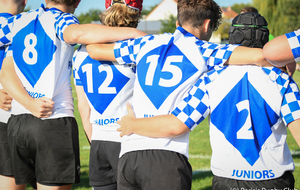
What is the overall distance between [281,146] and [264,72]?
479 mm

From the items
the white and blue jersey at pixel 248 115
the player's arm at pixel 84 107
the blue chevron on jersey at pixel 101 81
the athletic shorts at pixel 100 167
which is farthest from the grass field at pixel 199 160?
the white and blue jersey at pixel 248 115

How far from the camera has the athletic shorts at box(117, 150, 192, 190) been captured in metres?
2.11

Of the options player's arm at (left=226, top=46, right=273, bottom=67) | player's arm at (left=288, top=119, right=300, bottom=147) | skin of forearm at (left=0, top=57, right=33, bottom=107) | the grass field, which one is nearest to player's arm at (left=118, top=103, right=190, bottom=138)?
player's arm at (left=226, top=46, right=273, bottom=67)

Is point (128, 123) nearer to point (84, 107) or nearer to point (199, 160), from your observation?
point (84, 107)

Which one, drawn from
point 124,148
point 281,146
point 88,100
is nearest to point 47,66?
point 88,100

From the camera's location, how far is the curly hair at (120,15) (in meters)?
2.73

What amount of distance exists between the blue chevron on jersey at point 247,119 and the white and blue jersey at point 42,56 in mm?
1533

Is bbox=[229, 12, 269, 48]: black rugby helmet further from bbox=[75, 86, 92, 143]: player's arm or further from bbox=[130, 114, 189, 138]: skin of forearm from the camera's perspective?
bbox=[75, 86, 92, 143]: player's arm

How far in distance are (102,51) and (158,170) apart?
1013 millimetres

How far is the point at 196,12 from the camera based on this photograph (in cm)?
238

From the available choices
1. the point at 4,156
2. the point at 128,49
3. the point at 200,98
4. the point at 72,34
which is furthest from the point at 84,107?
the point at 200,98

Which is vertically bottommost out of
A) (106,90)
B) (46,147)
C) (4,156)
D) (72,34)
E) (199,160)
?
(199,160)

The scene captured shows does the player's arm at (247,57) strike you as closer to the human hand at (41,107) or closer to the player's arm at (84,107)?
the player's arm at (84,107)

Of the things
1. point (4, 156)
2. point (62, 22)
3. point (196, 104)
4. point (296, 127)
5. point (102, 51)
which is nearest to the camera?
point (296, 127)
